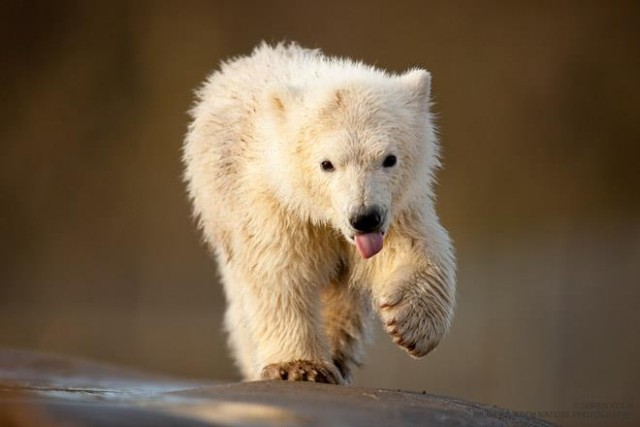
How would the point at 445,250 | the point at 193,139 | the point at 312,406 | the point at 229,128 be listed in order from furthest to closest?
the point at 193,139 < the point at 229,128 < the point at 445,250 < the point at 312,406

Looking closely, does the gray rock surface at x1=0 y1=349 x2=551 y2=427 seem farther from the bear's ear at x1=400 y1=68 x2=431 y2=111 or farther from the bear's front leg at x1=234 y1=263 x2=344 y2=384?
the bear's ear at x1=400 y1=68 x2=431 y2=111

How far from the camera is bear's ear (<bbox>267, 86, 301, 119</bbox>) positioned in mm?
6117

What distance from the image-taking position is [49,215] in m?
12.9

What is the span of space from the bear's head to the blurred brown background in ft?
15.6

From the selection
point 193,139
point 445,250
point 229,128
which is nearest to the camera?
point 445,250

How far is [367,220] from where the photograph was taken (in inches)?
219

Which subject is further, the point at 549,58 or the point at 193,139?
the point at 549,58

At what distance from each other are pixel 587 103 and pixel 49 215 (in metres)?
5.26

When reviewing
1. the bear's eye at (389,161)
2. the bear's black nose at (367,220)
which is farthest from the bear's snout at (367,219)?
the bear's eye at (389,161)

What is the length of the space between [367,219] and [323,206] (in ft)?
1.56

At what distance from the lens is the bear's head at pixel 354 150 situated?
223 inches

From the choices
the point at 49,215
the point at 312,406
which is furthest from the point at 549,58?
the point at 312,406

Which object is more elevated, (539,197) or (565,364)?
(539,197)

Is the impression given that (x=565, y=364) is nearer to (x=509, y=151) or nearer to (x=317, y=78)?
(x=509, y=151)
